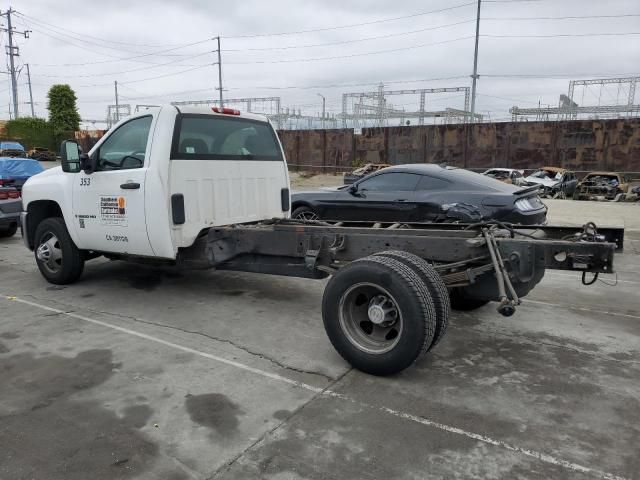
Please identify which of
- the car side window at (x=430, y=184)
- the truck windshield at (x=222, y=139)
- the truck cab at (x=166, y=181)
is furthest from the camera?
the car side window at (x=430, y=184)

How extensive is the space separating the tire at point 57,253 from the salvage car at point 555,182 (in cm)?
1706

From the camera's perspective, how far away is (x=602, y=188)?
66.5ft

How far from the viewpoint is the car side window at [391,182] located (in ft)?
26.7

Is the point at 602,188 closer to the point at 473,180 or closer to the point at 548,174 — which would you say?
the point at 548,174

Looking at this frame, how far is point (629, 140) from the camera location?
86.4 ft

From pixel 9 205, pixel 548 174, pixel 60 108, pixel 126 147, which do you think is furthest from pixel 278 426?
pixel 60 108

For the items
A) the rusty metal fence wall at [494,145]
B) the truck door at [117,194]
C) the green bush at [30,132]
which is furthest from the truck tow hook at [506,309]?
the green bush at [30,132]

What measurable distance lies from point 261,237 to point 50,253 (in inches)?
121

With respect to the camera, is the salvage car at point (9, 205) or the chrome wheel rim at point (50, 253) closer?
the chrome wheel rim at point (50, 253)

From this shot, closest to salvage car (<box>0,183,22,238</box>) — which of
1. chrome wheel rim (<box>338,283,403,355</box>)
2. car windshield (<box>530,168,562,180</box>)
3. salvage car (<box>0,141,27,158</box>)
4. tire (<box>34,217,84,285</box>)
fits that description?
tire (<box>34,217,84,285</box>)

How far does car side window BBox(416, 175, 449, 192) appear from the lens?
7.86m

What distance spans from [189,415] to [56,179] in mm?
4247

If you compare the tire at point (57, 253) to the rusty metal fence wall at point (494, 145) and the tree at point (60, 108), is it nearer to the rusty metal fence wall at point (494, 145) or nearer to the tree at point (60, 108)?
the rusty metal fence wall at point (494, 145)

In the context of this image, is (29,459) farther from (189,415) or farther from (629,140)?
(629,140)
